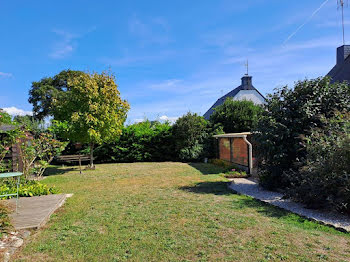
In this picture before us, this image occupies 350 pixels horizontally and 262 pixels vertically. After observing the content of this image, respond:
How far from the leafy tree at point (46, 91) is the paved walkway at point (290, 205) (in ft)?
89.8

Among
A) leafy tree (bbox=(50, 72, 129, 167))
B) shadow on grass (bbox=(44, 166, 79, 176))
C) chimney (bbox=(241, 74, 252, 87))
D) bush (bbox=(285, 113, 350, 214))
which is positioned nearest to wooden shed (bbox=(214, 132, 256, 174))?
bush (bbox=(285, 113, 350, 214))

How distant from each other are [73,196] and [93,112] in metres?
6.12

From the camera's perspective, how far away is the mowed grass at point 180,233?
321 cm

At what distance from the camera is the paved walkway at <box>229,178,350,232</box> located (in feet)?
14.3

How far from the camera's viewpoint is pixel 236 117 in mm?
17594

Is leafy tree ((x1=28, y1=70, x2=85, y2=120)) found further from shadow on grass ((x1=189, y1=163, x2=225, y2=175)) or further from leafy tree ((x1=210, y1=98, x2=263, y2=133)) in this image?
shadow on grass ((x1=189, y1=163, x2=225, y2=175))

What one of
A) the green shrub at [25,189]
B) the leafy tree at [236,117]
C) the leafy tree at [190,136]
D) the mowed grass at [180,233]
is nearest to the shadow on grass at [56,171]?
the green shrub at [25,189]

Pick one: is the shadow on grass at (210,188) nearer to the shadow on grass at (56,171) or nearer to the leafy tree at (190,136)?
the shadow on grass at (56,171)

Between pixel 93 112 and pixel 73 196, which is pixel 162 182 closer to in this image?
pixel 73 196

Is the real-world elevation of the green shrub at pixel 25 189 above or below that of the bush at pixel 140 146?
below

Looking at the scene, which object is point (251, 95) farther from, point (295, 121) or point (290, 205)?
point (290, 205)

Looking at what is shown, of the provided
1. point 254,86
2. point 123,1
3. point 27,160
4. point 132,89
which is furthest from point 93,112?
point 254,86

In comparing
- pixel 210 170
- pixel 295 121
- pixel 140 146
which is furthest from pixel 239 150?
pixel 140 146

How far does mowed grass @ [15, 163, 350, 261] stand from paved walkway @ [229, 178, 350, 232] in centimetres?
27
